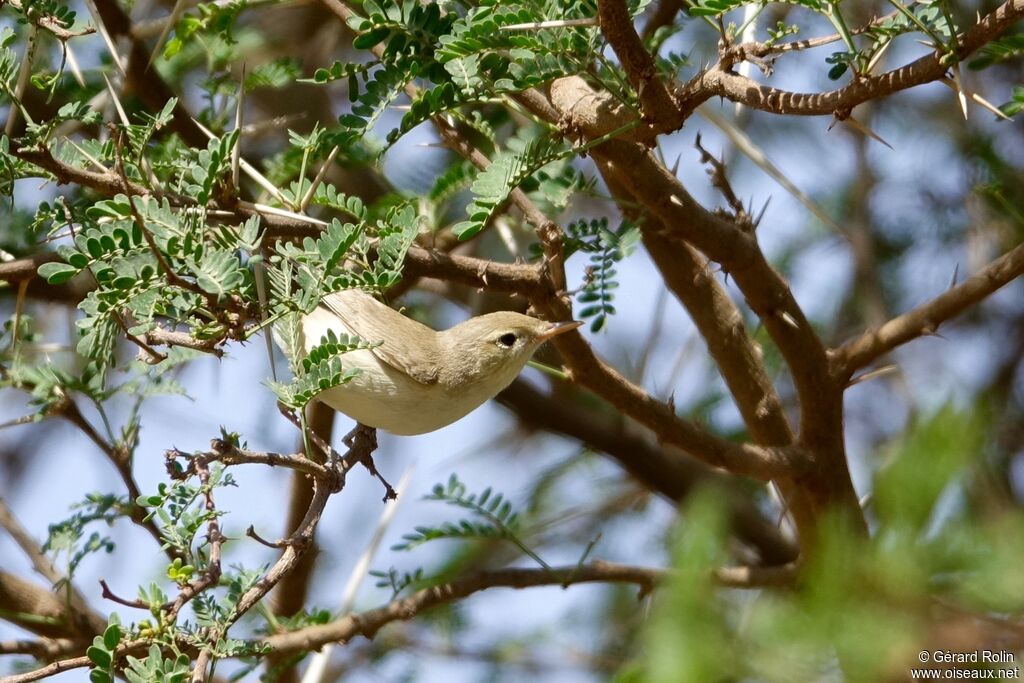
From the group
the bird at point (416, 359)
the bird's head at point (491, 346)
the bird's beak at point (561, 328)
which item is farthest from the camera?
the bird's head at point (491, 346)

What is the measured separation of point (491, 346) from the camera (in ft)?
10.4

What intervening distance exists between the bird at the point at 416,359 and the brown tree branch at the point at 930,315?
925 mm

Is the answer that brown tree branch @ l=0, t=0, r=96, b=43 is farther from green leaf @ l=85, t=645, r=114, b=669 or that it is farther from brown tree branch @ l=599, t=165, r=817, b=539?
brown tree branch @ l=599, t=165, r=817, b=539

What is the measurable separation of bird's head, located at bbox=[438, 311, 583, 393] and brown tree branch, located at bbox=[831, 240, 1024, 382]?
0.92 metres

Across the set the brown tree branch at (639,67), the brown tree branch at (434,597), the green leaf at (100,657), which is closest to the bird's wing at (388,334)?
the brown tree branch at (434,597)

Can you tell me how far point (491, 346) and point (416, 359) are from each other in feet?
1.15

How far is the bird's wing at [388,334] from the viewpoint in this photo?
2.83 metres

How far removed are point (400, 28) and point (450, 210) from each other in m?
2.00

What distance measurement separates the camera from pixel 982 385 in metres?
4.57

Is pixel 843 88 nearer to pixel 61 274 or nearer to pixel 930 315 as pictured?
pixel 930 315

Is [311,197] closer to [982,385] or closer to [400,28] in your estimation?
[400,28]

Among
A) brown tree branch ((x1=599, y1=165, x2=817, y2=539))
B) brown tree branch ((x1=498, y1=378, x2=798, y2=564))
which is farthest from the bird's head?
brown tree branch ((x1=498, y1=378, x2=798, y2=564))

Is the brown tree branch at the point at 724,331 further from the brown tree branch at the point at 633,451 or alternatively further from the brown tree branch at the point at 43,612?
the brown tree branch at the point at 43,612

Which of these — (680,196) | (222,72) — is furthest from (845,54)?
(222,72)
